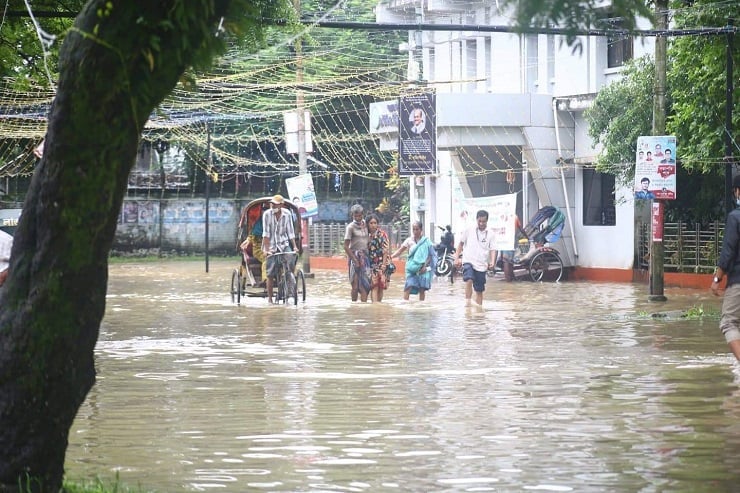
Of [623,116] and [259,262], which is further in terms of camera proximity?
[623,116]

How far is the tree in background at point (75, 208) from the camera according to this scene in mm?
6773

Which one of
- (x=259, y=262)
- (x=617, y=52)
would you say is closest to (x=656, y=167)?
(x=259, y=262)

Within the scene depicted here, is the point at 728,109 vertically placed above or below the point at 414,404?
above

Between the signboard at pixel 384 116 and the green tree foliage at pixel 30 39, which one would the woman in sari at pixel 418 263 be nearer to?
the green tree foliage at pixel 30 39

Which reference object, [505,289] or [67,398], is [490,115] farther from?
[67,398]

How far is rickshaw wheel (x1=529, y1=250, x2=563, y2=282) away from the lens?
34.8 m

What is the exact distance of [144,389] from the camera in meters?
13.1

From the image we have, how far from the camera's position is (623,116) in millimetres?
31438

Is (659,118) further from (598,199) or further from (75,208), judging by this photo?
(75,208)

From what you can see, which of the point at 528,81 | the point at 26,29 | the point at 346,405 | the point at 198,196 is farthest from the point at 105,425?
the point at 198,196

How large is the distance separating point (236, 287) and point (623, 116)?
31.7 ft

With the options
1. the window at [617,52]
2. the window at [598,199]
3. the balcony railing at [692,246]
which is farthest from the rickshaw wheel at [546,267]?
the window at [617,52]

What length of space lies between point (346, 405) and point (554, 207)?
2474 cm

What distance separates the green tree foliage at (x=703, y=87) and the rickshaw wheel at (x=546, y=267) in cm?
777
